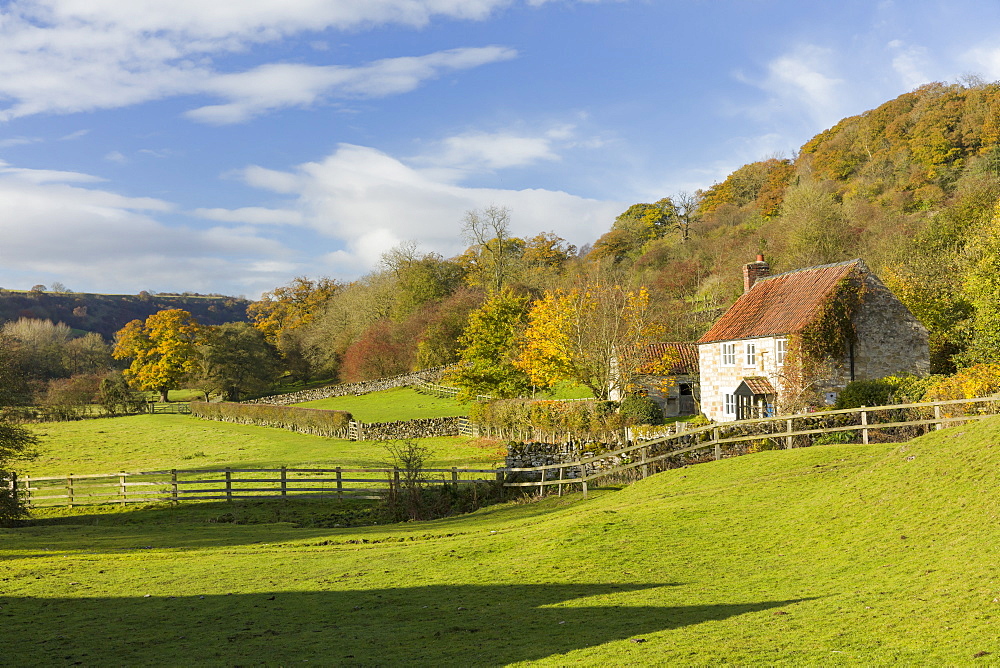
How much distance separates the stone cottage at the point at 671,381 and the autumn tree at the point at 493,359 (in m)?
6.21

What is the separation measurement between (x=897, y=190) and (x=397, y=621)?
76.1 m

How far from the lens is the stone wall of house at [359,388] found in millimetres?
70250

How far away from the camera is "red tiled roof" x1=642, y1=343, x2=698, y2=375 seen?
42812 millimetres

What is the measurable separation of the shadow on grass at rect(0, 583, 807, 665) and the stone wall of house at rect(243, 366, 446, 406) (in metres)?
57.5

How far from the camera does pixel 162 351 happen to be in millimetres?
78750

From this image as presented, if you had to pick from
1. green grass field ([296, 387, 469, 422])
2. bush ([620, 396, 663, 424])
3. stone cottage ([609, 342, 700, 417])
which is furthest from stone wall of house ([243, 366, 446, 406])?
bush ([620, 396, 663, 424])

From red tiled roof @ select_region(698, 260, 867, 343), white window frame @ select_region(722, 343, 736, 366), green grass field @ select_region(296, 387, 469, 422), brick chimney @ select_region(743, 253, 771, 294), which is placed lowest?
green grass field @ select_region(296, 387, 469, 422)

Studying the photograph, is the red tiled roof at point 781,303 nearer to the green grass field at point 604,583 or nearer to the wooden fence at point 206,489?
the wooden fence at point 206,489

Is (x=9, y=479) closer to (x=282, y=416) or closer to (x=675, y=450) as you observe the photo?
(x=675, y=450)

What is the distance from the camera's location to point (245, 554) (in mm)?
15516

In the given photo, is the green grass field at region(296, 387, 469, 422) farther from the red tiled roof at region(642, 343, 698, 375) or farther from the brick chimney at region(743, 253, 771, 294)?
the brick chimney at region(743, 253, 771, 294)

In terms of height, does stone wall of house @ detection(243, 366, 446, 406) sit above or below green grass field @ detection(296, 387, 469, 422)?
above

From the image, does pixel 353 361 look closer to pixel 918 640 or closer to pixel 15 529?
pixel 15 529

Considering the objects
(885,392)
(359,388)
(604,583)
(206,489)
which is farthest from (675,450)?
(359,388)
